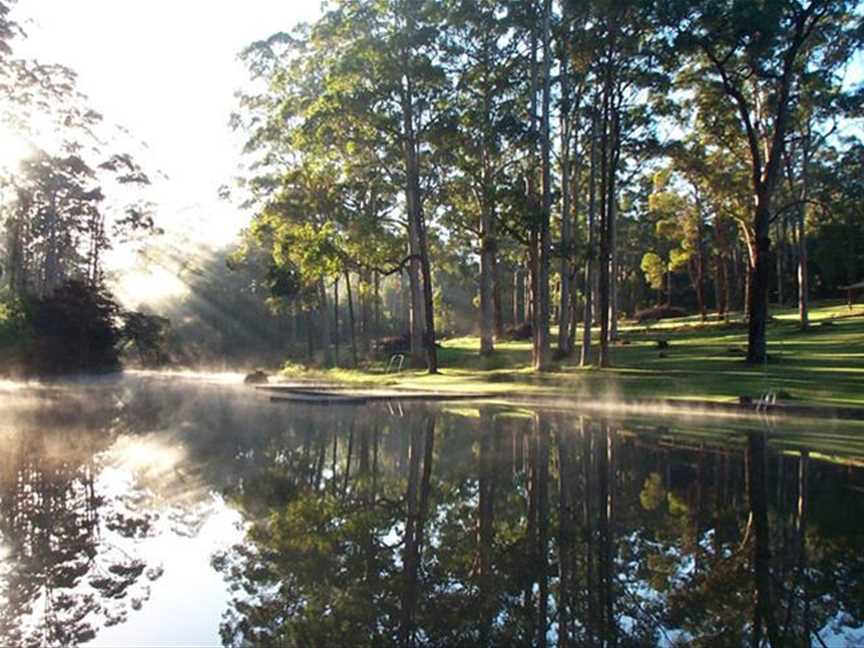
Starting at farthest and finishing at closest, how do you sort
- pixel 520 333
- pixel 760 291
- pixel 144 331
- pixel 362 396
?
pixel 520 333
pixel 144 331
pixel 760 291
pixel 362 396

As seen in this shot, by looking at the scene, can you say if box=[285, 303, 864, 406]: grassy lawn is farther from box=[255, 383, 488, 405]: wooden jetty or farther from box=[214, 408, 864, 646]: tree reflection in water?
box=[214, 408, 864, 646]: tree reflection in water

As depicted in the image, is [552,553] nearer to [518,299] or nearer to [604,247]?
[604,247]

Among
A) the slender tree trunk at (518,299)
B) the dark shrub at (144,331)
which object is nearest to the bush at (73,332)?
the dark shrub at (144,331)

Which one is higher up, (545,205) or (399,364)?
(545,205)

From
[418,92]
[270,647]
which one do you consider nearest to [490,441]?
[270,647]

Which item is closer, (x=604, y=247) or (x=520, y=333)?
(x=604, y=247)

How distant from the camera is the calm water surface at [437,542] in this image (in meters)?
4.68

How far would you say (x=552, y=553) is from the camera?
607 centimetres

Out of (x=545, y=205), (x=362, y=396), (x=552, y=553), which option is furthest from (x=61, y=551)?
(x=545, y=205)

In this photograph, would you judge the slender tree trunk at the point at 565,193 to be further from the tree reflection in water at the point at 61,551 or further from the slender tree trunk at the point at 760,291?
the tree reflection in water at the point at 61,551

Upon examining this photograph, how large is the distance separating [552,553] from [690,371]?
19340 mm

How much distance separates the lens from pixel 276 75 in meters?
37.5

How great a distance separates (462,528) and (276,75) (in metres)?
34.8

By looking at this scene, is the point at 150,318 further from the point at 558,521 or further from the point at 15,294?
the point at 558,521
